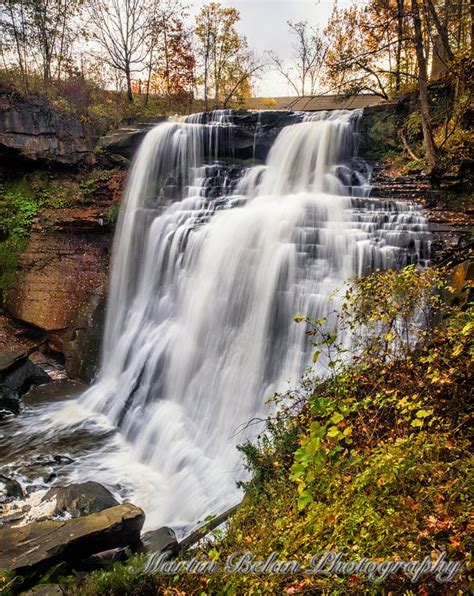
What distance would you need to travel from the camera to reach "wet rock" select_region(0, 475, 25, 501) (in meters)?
6.04

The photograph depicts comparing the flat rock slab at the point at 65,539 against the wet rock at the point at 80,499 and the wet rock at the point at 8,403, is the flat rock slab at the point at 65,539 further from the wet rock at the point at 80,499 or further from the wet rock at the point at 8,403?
the wet rock at the point at 8,403

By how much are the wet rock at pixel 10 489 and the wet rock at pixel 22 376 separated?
138 inches

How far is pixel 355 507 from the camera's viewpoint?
2.88 metres

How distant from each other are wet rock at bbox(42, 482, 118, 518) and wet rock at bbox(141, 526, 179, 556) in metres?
0.84

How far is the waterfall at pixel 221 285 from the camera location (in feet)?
23.1

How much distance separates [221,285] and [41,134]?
9.05 m

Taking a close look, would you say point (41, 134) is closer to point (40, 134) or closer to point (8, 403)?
point (40, 134)

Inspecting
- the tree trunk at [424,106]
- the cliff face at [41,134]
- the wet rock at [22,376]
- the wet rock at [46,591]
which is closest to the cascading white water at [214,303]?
the wet rock at [22,376]

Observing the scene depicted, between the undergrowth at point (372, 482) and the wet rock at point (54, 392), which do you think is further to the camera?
the wet rock at point (54, 392)

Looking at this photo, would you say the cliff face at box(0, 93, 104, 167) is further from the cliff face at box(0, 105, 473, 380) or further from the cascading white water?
the cascading white water

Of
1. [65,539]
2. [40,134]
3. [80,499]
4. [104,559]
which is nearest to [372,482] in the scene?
[104,559]

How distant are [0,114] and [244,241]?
30.9 ft

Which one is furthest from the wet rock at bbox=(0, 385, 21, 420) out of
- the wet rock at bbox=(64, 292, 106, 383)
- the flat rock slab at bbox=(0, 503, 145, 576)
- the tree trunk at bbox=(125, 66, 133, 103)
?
the tree trunk at bbox=(125, 66, 133, 103)

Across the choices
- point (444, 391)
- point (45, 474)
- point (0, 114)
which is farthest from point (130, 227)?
point (444, 391)
